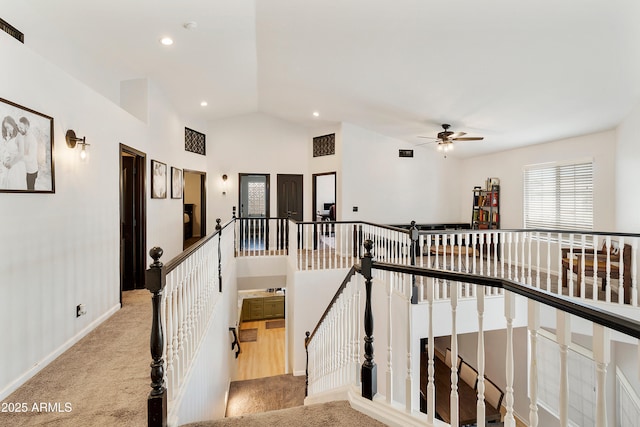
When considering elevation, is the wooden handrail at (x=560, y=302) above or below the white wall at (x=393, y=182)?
below

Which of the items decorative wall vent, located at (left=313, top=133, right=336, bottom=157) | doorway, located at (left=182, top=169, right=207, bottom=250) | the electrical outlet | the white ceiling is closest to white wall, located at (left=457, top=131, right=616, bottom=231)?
the white ceiling

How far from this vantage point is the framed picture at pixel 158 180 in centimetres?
510

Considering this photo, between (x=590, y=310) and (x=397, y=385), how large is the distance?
348 cm

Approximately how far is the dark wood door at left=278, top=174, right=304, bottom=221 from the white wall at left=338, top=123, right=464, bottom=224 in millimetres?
1478

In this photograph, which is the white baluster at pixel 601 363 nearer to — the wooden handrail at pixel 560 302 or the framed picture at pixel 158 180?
the wooden handrail at pixel 560 302

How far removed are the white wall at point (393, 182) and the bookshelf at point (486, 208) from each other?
550 millimetres

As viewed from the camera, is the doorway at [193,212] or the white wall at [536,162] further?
the doorway at [193,212]

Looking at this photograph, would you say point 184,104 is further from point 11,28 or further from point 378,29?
point 378,29

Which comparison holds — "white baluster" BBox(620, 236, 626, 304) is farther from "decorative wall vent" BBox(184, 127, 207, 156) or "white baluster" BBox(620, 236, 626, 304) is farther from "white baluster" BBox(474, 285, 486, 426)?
"decorative wall vent" BBox(184, 127, 207, 156)

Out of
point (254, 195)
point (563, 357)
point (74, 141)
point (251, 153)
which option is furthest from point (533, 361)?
point (251, 153)

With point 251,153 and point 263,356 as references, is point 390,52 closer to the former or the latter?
point 251,153

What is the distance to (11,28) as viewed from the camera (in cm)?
295

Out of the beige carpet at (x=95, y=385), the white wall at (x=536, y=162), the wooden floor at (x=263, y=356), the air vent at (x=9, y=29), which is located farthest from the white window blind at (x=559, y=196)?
the air vent at (x=9, y=29)

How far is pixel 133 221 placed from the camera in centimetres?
463
